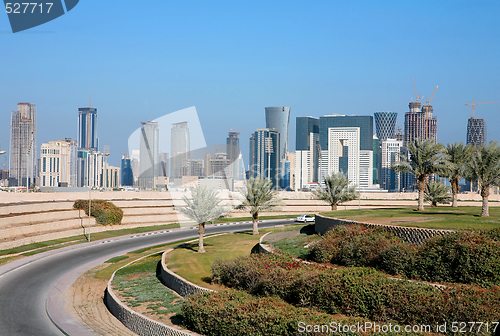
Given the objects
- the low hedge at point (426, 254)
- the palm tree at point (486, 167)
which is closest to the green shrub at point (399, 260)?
the low hedge at point (426, 254)

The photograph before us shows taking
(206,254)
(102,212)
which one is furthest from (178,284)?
(102,212)

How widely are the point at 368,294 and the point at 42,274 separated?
26.5 metres

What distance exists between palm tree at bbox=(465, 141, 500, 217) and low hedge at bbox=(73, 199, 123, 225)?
146 feet

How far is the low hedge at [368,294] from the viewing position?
14320 millimetres

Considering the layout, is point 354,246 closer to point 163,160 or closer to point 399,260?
point 399,260

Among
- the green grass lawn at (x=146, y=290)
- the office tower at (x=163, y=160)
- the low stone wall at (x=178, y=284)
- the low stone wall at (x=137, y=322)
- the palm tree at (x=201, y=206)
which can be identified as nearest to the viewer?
the low stone wall at (x=137, y=322)

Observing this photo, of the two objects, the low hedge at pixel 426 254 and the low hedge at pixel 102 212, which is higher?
the low hedge at pixel 426 254

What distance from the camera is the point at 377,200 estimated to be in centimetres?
7794

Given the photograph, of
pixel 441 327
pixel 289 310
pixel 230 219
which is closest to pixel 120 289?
pixel 289 310

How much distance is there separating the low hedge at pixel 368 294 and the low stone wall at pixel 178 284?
2653 millimetres

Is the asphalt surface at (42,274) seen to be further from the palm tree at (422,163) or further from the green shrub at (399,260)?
the palm tree at (422,163)

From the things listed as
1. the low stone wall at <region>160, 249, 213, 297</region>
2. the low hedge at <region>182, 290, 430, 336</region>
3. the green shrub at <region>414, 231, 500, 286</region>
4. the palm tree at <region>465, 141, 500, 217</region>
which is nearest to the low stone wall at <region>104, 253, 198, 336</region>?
the low hedge at <region>182, 290, 430, 336</region>

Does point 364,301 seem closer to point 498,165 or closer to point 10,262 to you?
point 498,165

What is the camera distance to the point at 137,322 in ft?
66.5
